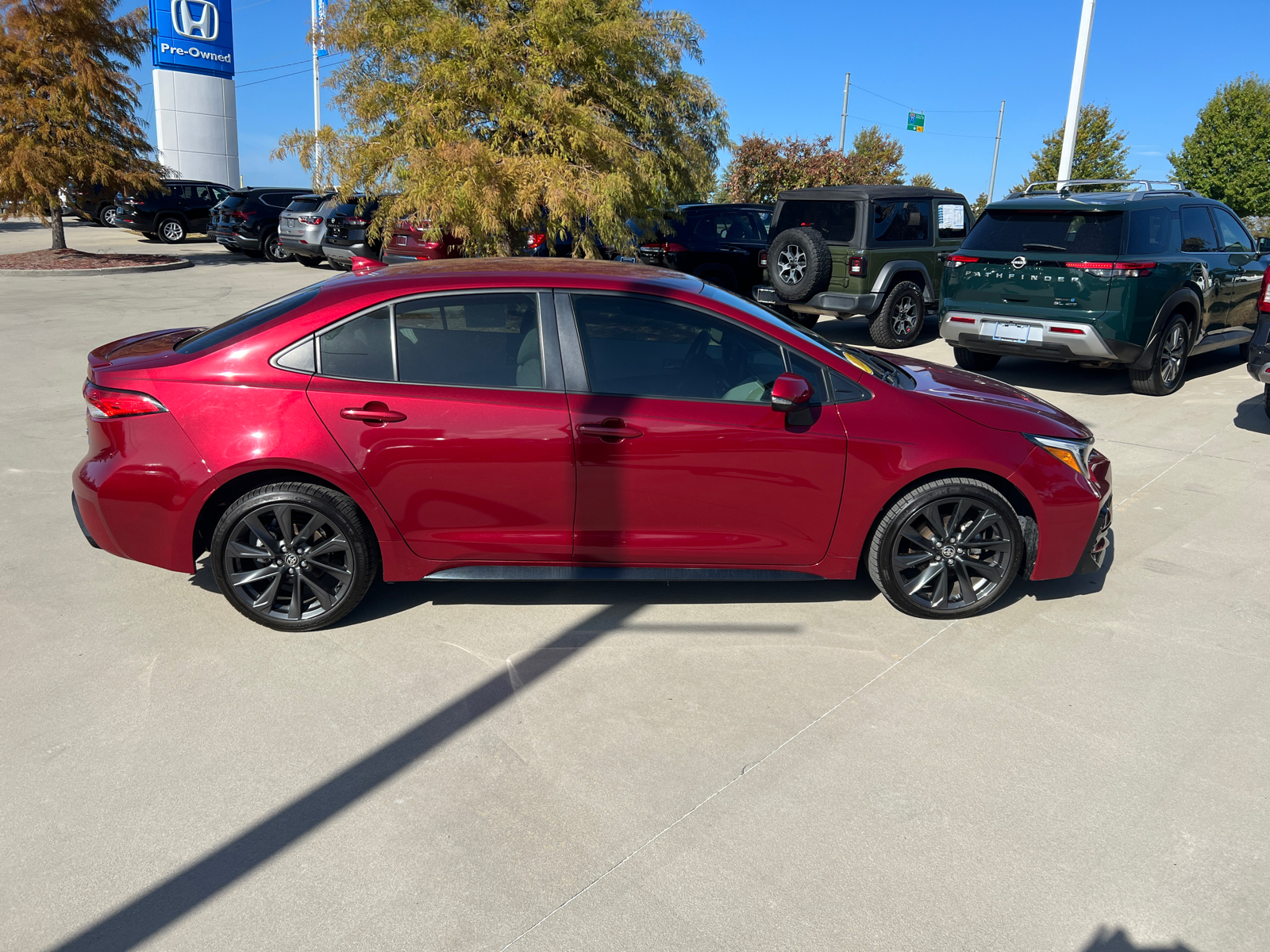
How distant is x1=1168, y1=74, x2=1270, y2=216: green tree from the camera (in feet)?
138

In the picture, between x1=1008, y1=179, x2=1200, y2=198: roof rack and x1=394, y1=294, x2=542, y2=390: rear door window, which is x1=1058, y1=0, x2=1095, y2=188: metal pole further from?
x1=394, y1=294, x2=542, y2=390: rear door window

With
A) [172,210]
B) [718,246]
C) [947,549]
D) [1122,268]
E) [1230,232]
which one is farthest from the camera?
[172,210]

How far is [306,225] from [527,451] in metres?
18.2

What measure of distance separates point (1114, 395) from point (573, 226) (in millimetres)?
6563

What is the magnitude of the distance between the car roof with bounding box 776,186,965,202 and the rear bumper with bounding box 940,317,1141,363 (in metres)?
2.68

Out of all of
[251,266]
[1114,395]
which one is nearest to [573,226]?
[1114,395]

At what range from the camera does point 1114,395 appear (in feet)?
29.6

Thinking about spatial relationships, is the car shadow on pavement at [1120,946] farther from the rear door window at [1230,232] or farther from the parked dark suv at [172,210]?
the parked dark suv at [172,210]

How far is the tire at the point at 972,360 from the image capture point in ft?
32.9

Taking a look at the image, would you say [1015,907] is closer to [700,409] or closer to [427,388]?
[700,409]

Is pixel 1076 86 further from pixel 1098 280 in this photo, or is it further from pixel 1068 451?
pixel 1068 451

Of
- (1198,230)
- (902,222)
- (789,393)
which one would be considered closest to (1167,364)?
(1198,230)

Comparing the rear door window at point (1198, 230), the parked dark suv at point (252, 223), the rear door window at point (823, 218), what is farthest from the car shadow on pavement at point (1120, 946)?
the parked dark suv at point (252, 223)

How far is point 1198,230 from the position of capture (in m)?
9.05
